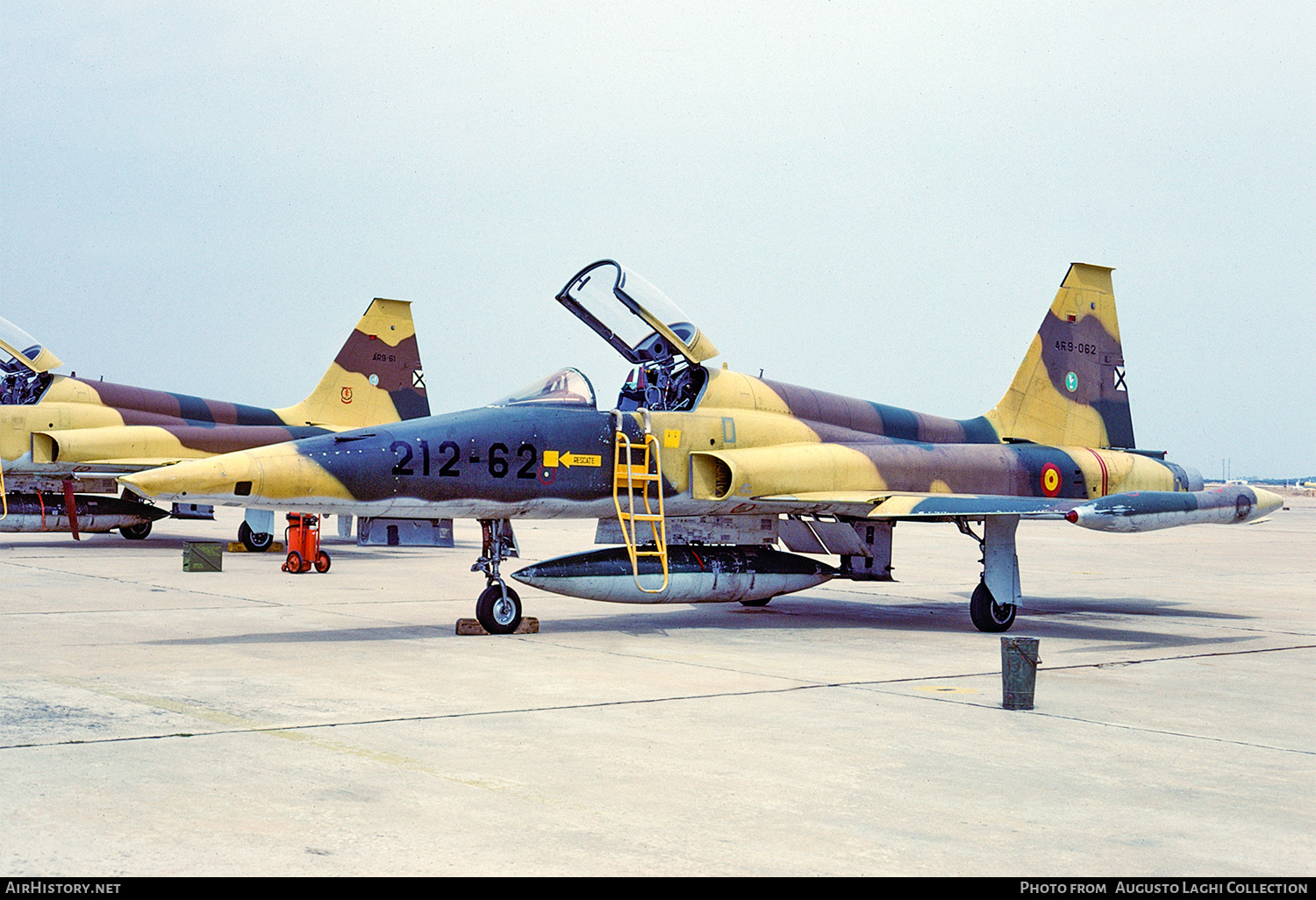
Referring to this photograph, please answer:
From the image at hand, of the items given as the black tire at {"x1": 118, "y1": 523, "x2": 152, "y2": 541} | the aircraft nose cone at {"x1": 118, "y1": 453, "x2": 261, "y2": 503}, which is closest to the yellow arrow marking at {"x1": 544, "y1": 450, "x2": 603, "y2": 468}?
the aircraft nose cone at {"x1": 118, "y1": 453, "x2": 261, "y2": 503}

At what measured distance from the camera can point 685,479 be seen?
Result: 12305 millimetres

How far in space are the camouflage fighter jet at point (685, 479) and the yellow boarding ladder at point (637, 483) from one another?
0.02 metres

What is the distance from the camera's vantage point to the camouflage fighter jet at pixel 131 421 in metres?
22.4

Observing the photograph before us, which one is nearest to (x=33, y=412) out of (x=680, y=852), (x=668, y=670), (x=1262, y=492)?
(x=668, y=670)

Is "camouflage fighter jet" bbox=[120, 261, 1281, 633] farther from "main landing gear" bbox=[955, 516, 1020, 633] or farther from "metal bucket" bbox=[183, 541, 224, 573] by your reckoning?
"metal bucket" bbox=[183, 541, 224, 573]

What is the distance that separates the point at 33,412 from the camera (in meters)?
22.6

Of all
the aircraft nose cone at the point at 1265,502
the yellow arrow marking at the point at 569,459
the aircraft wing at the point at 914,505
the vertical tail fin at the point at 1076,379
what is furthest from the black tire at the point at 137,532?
the aircraft nose cone at the point at 1265,502

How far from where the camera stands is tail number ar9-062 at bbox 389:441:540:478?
10633 mm

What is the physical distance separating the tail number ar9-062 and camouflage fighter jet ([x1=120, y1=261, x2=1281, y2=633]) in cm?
1

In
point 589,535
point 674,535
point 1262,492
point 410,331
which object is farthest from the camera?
point 589,535

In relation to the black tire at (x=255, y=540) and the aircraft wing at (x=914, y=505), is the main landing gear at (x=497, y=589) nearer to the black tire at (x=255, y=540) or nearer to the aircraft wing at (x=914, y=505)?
the aircraft wing at (x=914, y=505)

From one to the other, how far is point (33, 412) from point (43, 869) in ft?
67.9

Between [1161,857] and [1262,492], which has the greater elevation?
[1262,492]
